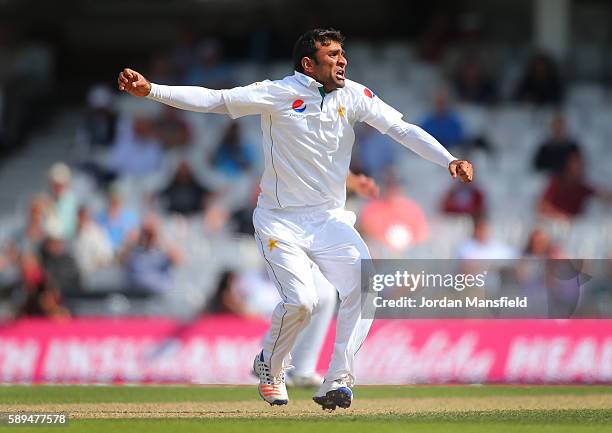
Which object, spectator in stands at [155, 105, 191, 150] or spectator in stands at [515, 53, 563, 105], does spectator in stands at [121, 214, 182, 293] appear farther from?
spectator in stands at [515, 53, 563, 105]

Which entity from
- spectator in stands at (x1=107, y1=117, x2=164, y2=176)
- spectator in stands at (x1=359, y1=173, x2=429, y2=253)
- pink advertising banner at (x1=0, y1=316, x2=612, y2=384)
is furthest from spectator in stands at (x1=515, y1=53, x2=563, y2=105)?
pink advertising banner at (x1=0, y1=316, x2=612, y2=384)

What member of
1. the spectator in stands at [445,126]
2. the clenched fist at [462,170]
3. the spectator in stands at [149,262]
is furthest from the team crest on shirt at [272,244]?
the spectator in stands at [445,126]

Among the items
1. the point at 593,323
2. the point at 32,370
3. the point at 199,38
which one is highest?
the point at 199,38

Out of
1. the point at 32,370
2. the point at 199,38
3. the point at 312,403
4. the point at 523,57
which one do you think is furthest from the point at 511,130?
the point at 312,403

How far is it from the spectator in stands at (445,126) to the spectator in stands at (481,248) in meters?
2.36

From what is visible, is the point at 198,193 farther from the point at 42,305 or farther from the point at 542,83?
the point at 542,83

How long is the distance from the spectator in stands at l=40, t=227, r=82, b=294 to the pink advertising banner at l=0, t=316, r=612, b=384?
1.21m

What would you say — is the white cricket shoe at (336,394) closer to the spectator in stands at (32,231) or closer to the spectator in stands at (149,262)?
the spectator in stands at (149,262)

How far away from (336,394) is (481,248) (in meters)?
6.48

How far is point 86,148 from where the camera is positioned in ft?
60.6

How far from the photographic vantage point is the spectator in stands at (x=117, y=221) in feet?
54.1

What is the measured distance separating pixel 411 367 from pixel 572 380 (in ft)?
4.82

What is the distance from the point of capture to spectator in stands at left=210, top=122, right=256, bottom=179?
697 inches

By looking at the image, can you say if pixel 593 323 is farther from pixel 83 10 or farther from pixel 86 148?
pixel 83 10
